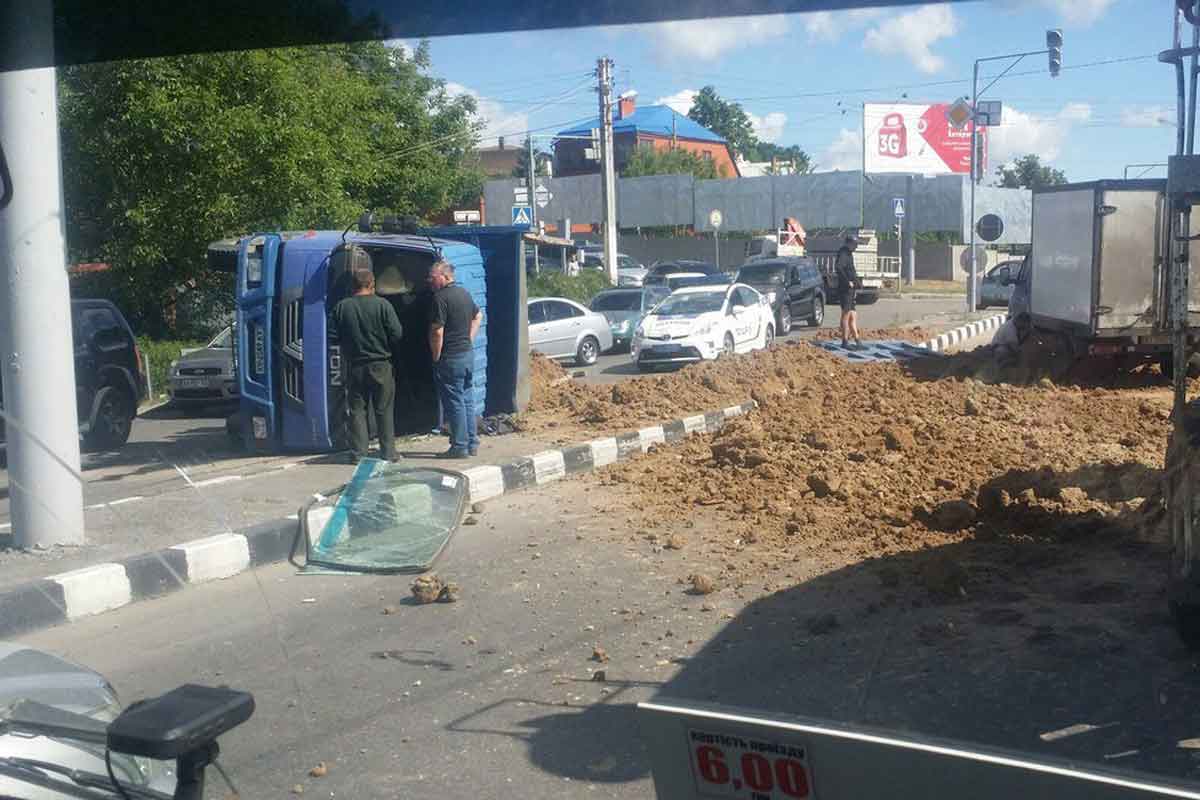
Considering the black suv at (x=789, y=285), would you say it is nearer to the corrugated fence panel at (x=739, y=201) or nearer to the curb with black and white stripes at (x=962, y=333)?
the curb with black and white stripes at (x=962, y=333)

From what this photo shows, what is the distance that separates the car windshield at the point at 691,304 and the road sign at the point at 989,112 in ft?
17.8

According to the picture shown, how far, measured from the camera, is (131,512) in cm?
864

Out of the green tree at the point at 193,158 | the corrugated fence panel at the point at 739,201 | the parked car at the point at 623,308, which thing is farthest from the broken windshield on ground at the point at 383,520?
the corrugated fence panel at the point at 739,201

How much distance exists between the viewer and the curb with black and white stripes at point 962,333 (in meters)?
23.1

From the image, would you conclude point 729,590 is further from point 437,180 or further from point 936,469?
point 437,180

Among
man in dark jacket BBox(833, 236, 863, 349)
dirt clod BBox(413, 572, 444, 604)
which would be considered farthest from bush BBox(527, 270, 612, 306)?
dirt clod BBox(413, 572, 444, 604)

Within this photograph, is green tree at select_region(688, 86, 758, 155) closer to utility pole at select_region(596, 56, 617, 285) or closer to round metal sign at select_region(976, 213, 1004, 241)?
utility pole at select_region(596, 56, 617, 285)

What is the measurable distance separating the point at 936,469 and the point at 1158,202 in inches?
315

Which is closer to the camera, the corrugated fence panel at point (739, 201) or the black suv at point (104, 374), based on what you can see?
the black suv at point (104, 374)

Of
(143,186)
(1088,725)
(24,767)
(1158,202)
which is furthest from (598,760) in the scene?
(143,186)

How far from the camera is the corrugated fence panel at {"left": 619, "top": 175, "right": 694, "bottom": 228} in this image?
43312 millimetres

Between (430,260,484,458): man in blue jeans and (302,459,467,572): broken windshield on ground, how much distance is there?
2.09 metres

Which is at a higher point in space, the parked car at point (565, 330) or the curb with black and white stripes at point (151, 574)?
the parked car at point (565, 330)

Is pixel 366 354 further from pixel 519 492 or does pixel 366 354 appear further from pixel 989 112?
pixel 989 112
